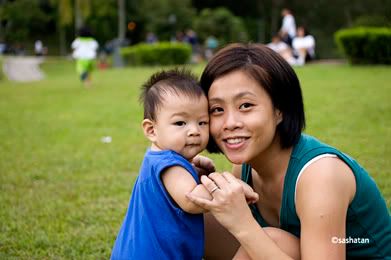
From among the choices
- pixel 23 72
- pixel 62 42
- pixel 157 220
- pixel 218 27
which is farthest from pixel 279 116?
pixel 62 42

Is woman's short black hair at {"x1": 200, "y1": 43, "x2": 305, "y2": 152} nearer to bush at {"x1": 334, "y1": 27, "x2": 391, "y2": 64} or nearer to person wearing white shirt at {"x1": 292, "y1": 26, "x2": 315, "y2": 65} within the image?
bush at {"x1": 334, "y1": 27, "x2": 391, "y2": 64}

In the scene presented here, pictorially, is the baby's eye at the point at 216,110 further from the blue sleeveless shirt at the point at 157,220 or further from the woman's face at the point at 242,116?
the blue sleeveless shirt at the point at 157,220

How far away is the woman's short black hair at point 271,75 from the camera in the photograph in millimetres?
2277

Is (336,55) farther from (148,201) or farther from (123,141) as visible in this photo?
(148,201)

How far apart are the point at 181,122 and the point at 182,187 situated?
310mm

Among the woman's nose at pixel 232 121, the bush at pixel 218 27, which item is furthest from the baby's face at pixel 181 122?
the bush at pixel 218 27

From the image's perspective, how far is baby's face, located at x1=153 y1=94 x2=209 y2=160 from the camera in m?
2.31

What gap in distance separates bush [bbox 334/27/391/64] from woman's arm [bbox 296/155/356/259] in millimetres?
14822

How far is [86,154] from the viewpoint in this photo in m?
6.39

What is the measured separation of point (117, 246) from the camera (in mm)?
2408

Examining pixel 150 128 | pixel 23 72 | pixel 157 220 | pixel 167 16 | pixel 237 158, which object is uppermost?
pixel 167 16

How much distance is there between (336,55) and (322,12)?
691 centimetres

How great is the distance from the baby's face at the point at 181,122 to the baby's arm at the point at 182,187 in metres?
0.15

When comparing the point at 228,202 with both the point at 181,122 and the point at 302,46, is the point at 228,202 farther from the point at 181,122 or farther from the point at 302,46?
the point at 302,46
